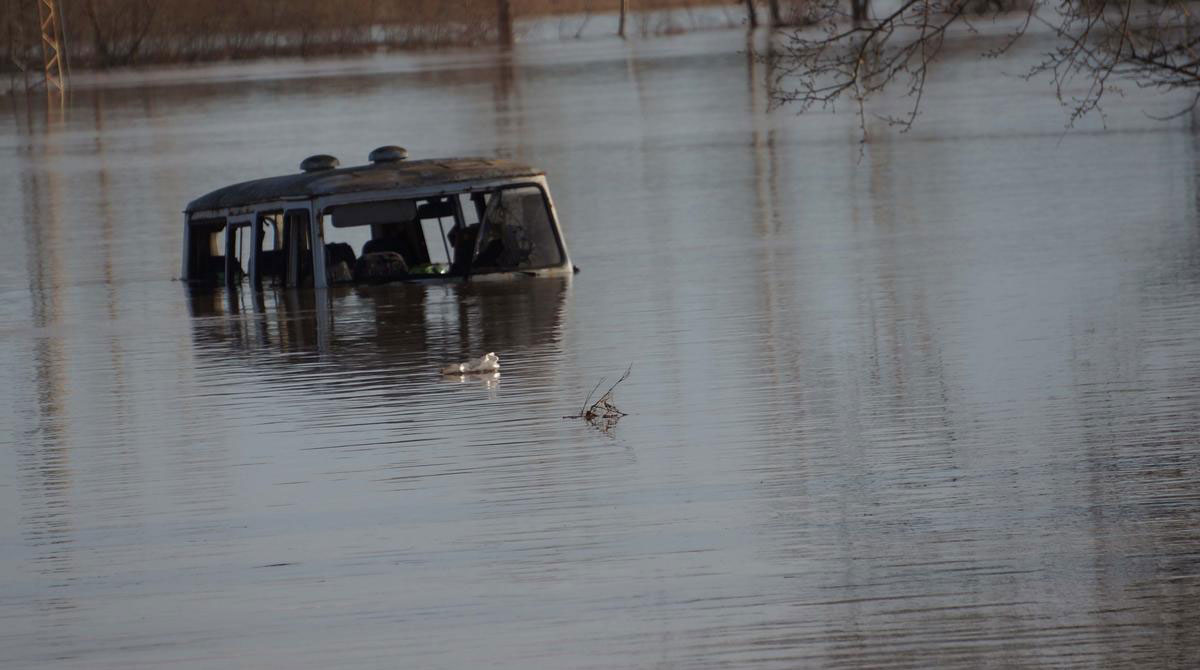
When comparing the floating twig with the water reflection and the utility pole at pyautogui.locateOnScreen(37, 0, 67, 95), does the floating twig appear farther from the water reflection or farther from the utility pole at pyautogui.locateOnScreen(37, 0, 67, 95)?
the utility pole at pyautogui.locateOnScreen(37, 0, 67, 95)

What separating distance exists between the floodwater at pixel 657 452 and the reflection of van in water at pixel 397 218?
0.76 m

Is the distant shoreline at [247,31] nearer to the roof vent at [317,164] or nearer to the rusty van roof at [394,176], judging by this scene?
the roof vent at [317,164]

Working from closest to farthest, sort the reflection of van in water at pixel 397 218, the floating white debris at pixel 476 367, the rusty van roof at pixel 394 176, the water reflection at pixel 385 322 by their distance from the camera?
the floating white debris at pixel 476 367 < the water reflection at pixel 385 322 < the rusty van roof at pixel 394 176 < the reflection of van in water at pixel 397 218

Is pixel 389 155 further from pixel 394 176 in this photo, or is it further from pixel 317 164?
pixel 394 176

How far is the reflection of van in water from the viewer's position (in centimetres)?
2584

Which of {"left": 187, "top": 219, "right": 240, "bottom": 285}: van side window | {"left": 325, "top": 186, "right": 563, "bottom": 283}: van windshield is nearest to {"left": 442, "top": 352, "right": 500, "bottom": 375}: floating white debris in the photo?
{"left": 325, "top": 186, "right": 563, "bottom": 283}: van windshield

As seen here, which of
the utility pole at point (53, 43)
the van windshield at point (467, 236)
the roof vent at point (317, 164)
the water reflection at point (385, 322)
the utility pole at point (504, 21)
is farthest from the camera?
the utility pole at point (504, 21)

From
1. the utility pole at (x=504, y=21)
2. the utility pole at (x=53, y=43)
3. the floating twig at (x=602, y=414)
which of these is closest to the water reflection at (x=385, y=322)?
the floating twig at (x=602, y=414)

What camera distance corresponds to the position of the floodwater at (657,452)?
9727 millimetres

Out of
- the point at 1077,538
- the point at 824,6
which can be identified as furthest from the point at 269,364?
the point at 1077,538

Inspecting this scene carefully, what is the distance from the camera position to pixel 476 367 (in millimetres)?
17922

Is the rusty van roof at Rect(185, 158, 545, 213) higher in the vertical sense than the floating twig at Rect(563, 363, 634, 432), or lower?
higher

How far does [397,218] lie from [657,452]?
1260 centimetres

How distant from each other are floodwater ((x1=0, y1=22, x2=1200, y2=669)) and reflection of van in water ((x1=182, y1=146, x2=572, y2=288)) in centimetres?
76
